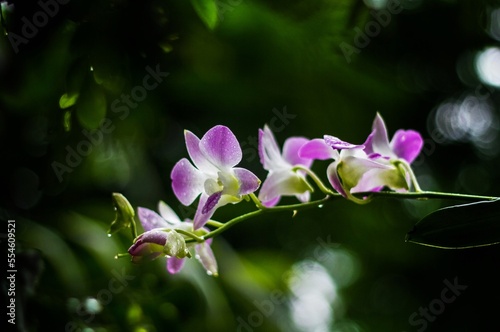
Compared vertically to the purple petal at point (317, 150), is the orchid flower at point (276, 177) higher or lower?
lower

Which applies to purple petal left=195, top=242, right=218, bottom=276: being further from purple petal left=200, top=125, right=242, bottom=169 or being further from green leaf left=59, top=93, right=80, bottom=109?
green leaf left=59, top=93, right=80, bottom=109

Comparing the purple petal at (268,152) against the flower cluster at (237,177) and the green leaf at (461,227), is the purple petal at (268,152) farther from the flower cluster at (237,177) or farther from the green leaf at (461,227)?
the green leaf at (461,227)

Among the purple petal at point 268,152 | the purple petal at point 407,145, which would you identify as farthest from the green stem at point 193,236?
the purple petal at point 407,145

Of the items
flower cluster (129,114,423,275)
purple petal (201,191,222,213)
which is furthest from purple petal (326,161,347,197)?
purple petal (201,191,222,213)

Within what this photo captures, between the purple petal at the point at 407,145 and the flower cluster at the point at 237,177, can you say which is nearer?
the flower cluster at the point at 237,177

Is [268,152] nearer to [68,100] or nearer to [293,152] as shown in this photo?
[293,152]

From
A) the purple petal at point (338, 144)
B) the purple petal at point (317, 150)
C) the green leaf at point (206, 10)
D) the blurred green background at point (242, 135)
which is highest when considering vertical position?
the green leaf at point (206, 10)
